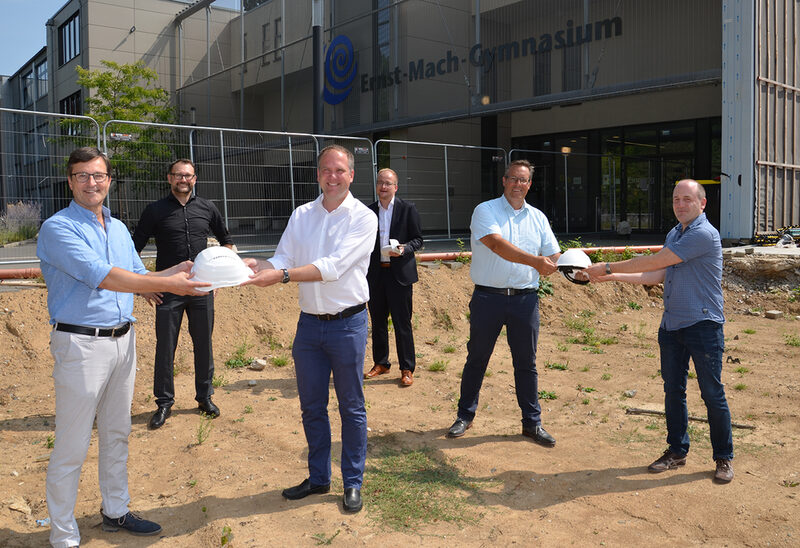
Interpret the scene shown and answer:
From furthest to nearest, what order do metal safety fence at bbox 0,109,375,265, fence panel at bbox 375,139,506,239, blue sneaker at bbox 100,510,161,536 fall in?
fence panel at bbox 375,139,506,239, metal safety fence at bbox 0,109,375,265, blue sneaker at bbox 100,510,161,536

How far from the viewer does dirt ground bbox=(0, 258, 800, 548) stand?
4.04 meters

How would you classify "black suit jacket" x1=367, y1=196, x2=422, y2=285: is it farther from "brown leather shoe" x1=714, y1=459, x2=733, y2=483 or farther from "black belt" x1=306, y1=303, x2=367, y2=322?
"brown leather shoe" x1=714, y1=459, x2=733, y2=483

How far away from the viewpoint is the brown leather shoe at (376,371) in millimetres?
7677

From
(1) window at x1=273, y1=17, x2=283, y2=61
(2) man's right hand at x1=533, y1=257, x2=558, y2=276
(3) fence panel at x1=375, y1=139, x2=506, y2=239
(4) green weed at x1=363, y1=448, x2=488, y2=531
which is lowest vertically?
(4) green weed at x1=363, y1=448, x2=488, y2=531

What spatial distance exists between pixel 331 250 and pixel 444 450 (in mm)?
2104

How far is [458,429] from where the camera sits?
5688mm

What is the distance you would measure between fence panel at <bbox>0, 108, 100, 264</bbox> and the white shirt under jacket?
6.14 meters

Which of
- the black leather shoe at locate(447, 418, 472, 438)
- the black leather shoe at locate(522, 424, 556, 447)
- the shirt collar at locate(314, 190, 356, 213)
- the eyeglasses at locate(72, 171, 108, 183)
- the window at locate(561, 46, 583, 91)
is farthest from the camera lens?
the window at locate(561, 46, 583, 91)

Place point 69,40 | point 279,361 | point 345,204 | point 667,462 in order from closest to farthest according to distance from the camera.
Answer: point 345,204 < point 667,462 < point 279,361 < point 69,40

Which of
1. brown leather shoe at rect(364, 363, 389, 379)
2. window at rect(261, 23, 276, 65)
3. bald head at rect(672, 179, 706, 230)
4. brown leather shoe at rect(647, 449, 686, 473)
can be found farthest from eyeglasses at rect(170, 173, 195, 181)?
window at rect(261, 23, 276, 65)

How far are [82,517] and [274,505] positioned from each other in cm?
121

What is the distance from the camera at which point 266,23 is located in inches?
1034

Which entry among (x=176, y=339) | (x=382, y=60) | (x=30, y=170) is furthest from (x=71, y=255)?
(x=382, y=60)

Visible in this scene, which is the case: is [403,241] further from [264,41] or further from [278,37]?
[264,41]
